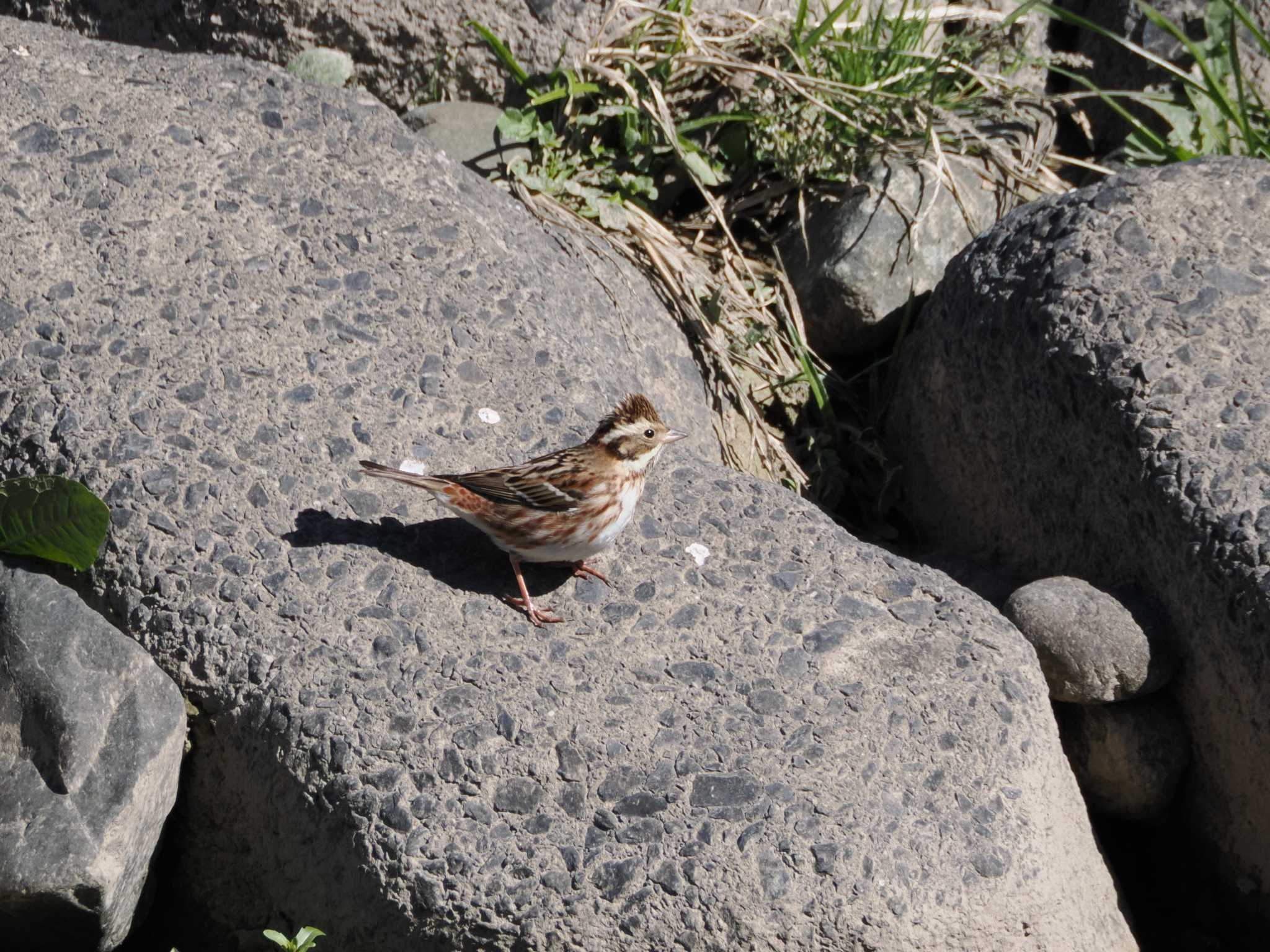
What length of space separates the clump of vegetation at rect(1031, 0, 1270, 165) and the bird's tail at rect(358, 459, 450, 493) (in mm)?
3829

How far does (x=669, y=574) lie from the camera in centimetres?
421

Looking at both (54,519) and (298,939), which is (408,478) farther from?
(298,939)

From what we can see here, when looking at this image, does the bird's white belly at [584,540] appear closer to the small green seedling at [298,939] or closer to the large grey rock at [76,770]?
the large grey rock at [76,770]

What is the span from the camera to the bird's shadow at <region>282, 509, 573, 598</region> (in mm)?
4090

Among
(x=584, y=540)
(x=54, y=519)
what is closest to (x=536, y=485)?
(x=584, y=540)

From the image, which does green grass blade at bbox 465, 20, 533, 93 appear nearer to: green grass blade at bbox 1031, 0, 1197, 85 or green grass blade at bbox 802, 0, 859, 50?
green grass blade at bbox 802, 0, 859, 50

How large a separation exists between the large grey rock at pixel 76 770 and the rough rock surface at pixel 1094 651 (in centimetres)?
264

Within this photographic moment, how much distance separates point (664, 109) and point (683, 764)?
11.2ft

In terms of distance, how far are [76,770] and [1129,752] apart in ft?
10.4

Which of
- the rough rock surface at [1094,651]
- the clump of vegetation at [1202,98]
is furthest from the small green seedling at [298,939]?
the clump of vegetation at [1202,98]

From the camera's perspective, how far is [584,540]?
396cm

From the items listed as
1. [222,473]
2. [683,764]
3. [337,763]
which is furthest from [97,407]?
[683,764]

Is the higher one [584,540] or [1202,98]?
[1202,98]

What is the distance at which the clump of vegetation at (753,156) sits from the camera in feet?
19.2
